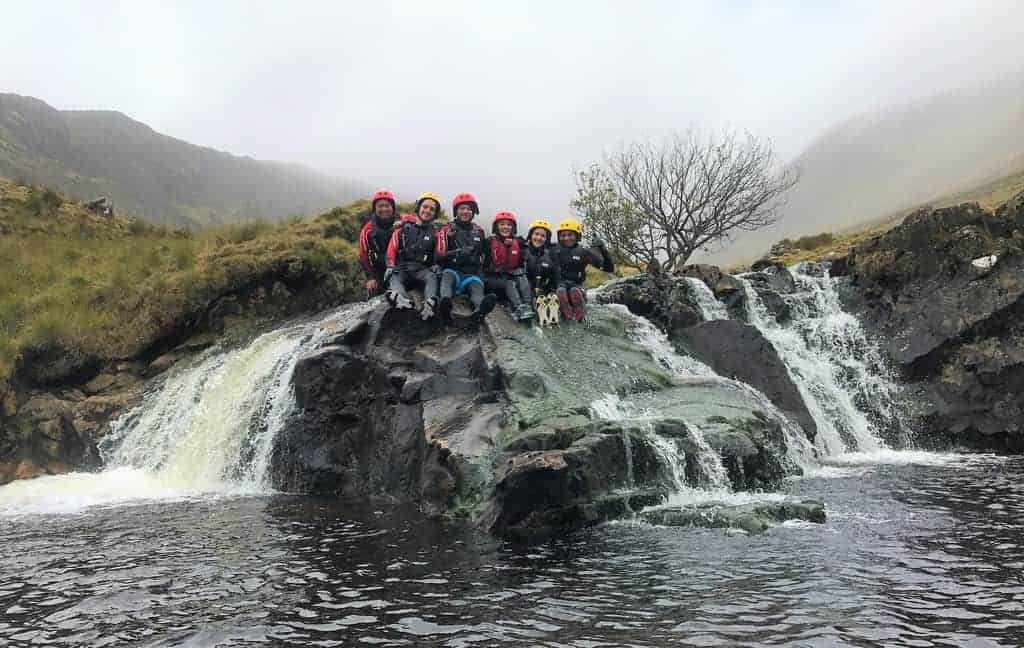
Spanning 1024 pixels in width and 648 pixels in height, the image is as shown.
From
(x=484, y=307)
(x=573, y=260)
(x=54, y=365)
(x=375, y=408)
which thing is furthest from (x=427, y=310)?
(x=54, y=365)

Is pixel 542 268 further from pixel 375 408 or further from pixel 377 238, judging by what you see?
pixel 375 408

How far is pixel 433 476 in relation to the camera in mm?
10445

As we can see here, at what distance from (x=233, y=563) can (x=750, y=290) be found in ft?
57.3

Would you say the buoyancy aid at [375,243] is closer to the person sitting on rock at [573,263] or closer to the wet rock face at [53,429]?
the person sitting on rock at [573,263]

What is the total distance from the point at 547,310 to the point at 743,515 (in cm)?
783

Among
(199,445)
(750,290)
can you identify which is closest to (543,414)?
(199,445)

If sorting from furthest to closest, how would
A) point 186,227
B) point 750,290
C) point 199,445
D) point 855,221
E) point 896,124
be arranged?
point 896,124
point 855,221
point 186,227
point 750,290
point 199,445

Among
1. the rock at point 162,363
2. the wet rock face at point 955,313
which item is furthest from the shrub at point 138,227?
the wet rock face at point 955,313

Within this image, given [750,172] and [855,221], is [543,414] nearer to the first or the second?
[750,172]

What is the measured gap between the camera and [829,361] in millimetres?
18750

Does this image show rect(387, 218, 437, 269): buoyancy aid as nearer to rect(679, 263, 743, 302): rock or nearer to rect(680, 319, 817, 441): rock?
rect(680, 319, 817, 441): rock

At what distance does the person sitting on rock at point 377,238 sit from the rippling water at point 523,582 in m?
7.74

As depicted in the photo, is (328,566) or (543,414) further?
(543,414)

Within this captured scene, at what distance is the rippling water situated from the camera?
18.1ft
